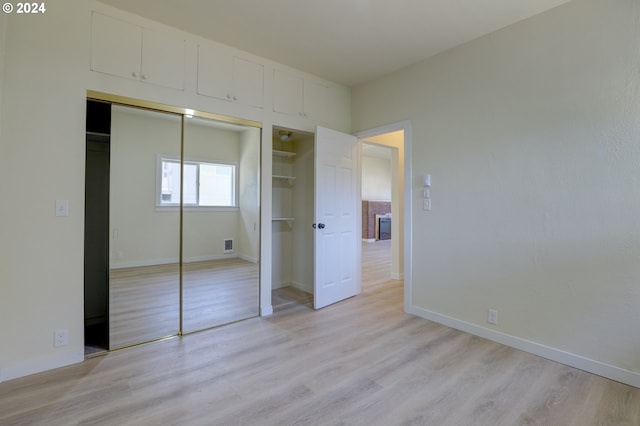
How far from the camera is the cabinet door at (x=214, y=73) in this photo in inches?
108

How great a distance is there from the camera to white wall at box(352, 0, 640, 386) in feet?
6.61

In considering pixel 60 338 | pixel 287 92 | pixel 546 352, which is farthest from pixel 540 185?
pixel 60 338

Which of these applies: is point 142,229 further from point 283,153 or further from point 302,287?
point 302,287

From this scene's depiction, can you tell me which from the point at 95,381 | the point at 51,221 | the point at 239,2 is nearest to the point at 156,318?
the point at 95,381

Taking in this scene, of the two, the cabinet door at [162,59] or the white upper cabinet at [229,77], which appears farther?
the white upper cabinet at [229,77]

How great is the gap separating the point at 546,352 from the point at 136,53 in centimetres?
415

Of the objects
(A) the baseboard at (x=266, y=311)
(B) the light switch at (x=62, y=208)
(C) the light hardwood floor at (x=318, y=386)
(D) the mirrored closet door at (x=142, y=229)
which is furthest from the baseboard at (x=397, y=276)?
(B) the light switch at (x=62, y=208)

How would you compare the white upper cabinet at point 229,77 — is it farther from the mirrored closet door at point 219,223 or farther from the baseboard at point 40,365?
the baseboard at point 40,365

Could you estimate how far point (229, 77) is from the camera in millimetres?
2916

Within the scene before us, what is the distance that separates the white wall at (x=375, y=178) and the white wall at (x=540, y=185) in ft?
23.5

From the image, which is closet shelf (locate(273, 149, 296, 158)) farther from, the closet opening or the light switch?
the light switch

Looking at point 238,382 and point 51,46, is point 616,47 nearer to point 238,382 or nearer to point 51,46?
point 238,382

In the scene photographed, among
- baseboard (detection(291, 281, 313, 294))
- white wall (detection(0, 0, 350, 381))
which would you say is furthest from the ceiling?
baseboard (detection(291, 281, 313, 294))

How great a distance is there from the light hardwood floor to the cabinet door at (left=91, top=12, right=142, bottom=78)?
7.53 ft
